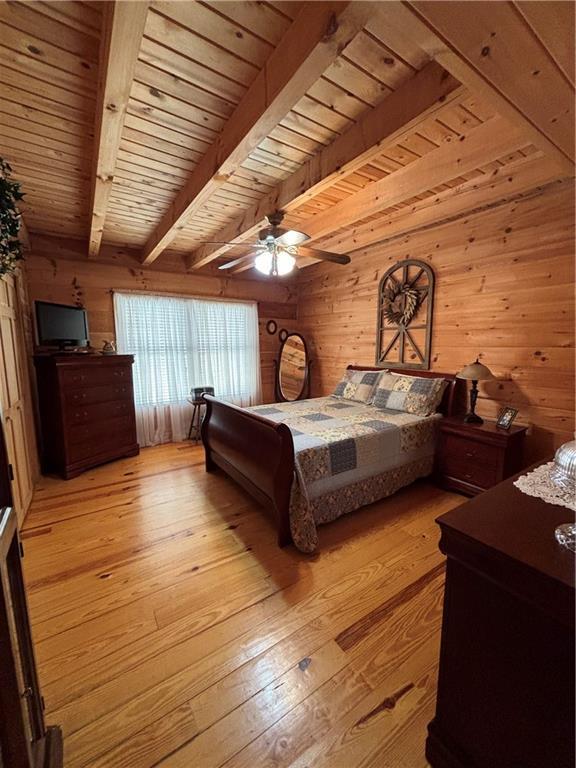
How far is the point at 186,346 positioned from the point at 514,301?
3.79 meters

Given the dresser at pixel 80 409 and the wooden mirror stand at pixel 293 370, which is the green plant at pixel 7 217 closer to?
the dresser at pixel 80 409

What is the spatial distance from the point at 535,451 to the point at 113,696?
130 inches

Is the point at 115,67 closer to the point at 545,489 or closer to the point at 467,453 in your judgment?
the point at 545,489

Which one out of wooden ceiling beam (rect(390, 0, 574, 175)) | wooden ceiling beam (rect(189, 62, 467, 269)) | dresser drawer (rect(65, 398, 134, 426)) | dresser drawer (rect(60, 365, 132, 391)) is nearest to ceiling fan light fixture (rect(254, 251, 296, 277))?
wooden ceiling beam (rect(189, 62, 467, 269))

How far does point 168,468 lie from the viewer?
3422 millimetres

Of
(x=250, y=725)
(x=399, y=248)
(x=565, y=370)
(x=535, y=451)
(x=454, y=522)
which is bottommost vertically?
(x=250, y=725)

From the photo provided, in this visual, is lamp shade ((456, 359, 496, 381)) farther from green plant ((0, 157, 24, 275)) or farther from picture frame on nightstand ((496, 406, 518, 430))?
green plant ((0, 157, 24, 275))

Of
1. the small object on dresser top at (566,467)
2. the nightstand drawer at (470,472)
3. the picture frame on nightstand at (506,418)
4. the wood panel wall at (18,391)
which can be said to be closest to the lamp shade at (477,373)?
the picture frame on nightstand at (506,418)

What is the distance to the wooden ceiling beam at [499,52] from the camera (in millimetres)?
953

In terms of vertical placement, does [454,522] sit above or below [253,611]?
above

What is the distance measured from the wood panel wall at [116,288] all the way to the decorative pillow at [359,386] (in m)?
1.54

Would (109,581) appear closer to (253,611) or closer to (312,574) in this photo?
(253,611)

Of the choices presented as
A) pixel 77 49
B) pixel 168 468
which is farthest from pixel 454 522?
pixel 168 468

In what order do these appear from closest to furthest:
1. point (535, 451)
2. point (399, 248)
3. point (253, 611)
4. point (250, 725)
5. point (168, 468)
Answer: point (250, 725) < point (253, 611) < point (535, 451) < point (168, 468) < point (399, 248)
